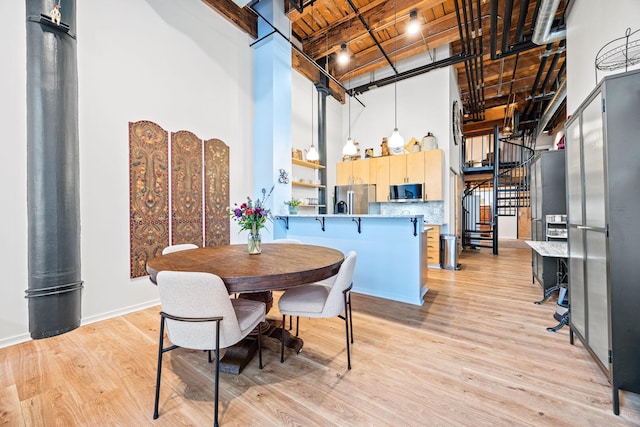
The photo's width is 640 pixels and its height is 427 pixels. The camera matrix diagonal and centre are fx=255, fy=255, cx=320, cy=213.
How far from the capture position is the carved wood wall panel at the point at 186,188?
3.43 m

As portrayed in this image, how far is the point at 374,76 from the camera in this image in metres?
6.46

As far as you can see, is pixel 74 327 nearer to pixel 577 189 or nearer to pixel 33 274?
pixel 33 274

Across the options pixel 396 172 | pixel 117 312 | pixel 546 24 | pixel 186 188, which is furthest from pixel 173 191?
pixel 546 24

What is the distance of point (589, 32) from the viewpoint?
288 centimetres

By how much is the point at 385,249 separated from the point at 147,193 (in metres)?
3.14

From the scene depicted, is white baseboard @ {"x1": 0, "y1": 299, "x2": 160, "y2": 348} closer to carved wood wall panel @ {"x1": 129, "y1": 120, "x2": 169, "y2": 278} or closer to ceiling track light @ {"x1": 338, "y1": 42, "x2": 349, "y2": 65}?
carved wood wall panel @ {"x1": 129, "y1": 120, "x2": 169, "y2": 278}

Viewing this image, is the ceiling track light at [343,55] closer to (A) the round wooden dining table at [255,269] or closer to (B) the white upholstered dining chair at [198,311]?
(A) the round wooden dining table at [255,269]

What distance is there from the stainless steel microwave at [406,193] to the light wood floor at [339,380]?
3122mm

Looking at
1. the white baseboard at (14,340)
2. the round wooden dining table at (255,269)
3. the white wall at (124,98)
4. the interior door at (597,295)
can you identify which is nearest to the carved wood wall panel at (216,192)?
the white wall at (124,98)

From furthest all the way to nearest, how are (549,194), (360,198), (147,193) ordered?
(360,198), (549,194), (147,193)

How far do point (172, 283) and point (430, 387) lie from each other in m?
1.76

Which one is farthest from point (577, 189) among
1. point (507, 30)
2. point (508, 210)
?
point (508, 210)

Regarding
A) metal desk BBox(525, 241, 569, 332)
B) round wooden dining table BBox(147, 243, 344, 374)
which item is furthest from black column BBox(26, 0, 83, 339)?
metal desk BBox(525, 241, 569, 332)

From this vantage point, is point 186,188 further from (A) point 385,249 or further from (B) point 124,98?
(A) point 385,249
